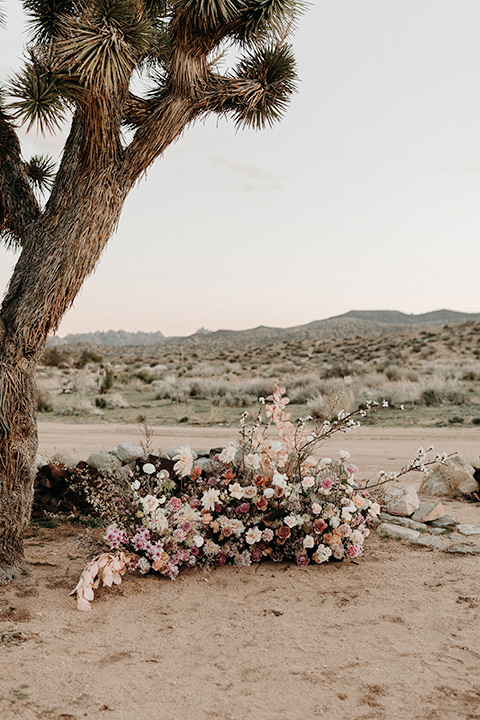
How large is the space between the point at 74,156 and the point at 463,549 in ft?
14.6

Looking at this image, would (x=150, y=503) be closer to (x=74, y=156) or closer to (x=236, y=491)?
(x=236, y=491)

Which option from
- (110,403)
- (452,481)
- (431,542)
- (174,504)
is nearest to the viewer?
(174,504)

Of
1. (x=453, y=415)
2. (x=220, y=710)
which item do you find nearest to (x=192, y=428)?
(x=453, y=415)

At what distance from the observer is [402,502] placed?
19.8 feet

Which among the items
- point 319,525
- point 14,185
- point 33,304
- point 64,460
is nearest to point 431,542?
point 319,525

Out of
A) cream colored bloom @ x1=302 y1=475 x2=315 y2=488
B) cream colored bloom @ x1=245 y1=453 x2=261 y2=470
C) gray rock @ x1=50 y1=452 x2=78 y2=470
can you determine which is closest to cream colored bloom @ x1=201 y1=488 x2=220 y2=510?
cream colored bloom @ x1=245 y1=453 x2=261 y2=470

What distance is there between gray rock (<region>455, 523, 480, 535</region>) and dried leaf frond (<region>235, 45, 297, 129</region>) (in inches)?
171

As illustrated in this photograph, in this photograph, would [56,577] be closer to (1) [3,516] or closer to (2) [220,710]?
(1) [3,516]

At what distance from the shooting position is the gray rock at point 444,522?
19.1 ft

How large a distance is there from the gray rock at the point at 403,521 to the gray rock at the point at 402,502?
73 mm

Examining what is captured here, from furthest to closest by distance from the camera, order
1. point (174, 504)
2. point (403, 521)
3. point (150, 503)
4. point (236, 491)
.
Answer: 1. point (403, 521)
2. point (236, 491)
3. point (174, 504)
4. point (150, 503)

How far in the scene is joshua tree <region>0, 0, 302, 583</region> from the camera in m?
4.27

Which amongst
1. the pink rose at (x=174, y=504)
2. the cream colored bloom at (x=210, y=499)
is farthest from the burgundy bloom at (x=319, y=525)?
the pink rose at (x=174, y=504)

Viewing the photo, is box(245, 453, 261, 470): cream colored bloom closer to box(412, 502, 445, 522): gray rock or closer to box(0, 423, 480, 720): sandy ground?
box(0, 423, 480, 720): sandy ground
